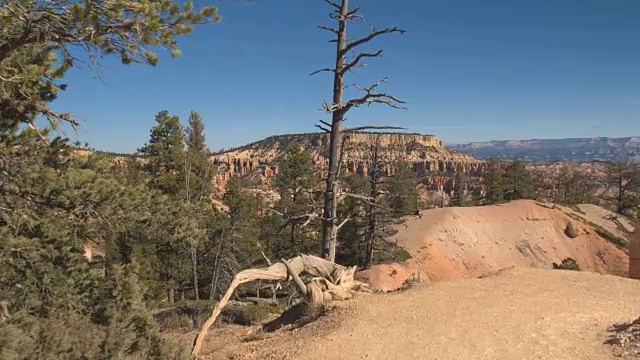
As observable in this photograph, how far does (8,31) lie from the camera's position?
5.91 m

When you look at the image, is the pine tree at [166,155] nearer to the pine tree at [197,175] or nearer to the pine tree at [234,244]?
the pine tree at [197,175]

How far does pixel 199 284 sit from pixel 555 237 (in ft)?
105

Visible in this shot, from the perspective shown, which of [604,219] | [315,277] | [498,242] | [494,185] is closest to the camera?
[315,277]

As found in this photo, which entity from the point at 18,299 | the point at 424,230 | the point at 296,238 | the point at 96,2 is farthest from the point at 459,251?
the point at 96,2

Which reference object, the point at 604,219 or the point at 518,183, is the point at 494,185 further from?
the point at 604,219

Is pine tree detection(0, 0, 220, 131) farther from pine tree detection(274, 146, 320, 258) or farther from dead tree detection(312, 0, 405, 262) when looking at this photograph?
pine tree detection(274, 146, 320, 258)

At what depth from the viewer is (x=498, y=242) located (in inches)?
1561

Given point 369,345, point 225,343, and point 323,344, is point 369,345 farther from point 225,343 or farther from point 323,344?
point 225,343

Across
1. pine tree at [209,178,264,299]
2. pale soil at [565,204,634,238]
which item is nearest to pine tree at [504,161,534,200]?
pale soil at [565,204,634,238]

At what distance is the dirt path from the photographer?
796 centimetres

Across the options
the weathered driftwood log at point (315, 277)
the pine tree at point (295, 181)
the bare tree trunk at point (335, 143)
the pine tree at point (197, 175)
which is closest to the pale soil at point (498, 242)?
the pine tree at point (295, 181)

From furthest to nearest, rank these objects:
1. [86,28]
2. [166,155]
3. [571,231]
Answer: [571,231] < [166,155] < [86,28]

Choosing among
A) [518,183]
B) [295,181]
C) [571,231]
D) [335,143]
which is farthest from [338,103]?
[518,183]

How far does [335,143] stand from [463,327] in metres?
5.19
